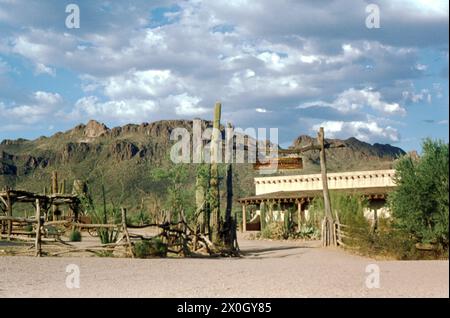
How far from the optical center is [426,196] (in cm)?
1705

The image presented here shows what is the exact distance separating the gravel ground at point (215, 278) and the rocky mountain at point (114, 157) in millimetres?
58533

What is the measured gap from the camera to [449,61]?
22.7 feet

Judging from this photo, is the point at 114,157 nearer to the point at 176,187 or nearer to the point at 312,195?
the point at 312,195

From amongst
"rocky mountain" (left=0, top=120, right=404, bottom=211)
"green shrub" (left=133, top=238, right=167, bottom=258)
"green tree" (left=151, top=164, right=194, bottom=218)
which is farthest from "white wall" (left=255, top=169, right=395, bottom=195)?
"rocky mountain" (left=0, top=120, right=404, bottom=211)

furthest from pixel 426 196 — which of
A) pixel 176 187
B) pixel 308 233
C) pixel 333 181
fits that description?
pixel 333 181

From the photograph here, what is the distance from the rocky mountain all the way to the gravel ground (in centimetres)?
5853

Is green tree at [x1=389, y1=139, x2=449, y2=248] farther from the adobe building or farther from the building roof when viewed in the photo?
the adobe building

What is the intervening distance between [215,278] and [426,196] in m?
7.75

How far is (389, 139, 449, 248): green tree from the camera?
16.6 m

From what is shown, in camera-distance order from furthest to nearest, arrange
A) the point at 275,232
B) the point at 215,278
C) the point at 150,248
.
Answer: the point at 275,232, the point at 150,248, the point at 215,278
